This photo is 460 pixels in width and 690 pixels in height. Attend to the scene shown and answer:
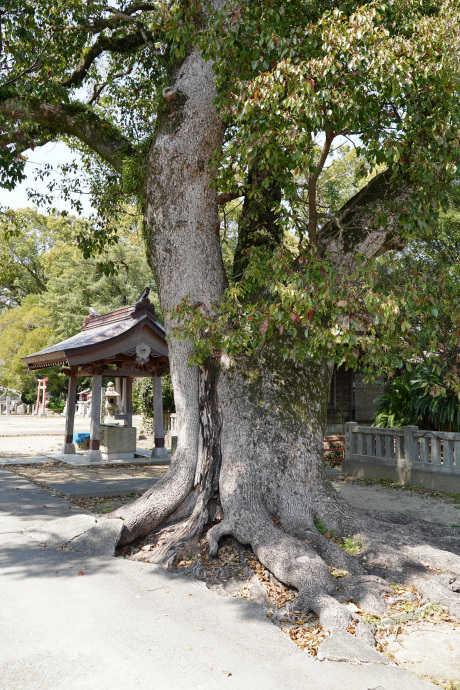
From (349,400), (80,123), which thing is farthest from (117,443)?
(80,123)

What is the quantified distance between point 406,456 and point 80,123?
9.48 m

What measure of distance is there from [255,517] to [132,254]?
33.0 m

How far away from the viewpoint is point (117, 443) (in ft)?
54.4

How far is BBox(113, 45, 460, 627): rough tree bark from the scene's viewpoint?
5703mm

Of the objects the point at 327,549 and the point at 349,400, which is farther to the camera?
the point at 349,400

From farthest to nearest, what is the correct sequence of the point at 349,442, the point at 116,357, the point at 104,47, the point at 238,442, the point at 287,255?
the point at 116,357, the point at 349,442, the point at 104,47, the point at 238,442, the point at 287,255

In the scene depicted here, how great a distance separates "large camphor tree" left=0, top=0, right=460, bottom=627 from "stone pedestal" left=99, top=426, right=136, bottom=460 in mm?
9481

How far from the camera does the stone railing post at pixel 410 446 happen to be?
1235 cm

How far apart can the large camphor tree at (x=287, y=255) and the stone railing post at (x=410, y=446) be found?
5.12 meters

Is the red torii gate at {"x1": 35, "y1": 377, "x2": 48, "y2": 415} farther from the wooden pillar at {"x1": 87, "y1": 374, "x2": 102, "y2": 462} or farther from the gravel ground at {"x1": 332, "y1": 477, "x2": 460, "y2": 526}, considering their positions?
the gravel ground at {"x1": 332, "y1": 477, "x2": 460, "y2": 526}

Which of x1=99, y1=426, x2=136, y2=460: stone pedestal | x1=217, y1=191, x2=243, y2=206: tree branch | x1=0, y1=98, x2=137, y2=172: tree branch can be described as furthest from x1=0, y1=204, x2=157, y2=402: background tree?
x1=217, y1=191, x2=243, y2=206: tree branch

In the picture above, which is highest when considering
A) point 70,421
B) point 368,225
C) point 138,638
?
point 368,225

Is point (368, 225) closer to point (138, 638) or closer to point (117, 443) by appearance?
point (138, 638)

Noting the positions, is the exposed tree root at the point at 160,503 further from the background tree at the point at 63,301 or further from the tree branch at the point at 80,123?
the background tree at the point at 63,301
